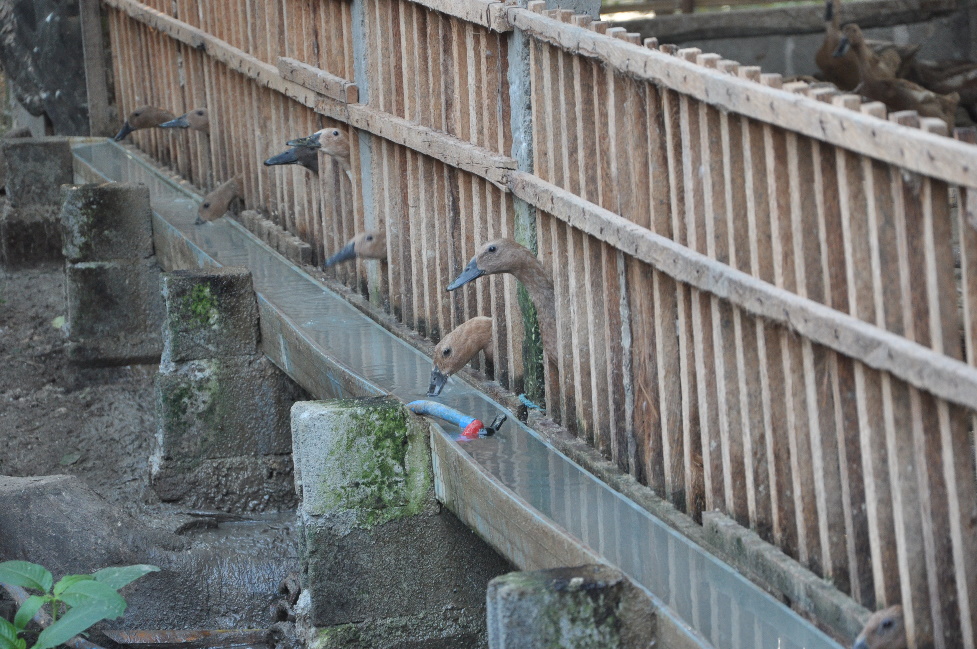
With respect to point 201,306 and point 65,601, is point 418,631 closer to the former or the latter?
point 65,601

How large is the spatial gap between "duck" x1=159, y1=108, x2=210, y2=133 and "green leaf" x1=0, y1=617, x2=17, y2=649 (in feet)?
18.8

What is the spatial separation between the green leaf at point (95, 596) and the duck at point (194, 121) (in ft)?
18.7

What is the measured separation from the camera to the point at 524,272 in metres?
5.56

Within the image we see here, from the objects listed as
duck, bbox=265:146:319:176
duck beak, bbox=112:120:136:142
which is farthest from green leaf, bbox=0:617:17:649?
duck beak, bbox=112:120:136:142

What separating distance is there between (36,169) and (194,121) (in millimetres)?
2495

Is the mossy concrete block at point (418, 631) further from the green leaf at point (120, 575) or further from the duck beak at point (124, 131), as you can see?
the duck beak at point (124, 131)

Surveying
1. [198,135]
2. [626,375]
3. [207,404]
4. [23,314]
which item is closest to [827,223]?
[626,375]

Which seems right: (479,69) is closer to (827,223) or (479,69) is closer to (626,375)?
(626,375)

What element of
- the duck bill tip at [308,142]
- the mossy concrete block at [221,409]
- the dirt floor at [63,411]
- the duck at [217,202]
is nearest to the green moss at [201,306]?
the mossy concrete block at [221,409]

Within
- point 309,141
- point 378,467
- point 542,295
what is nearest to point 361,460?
point 378,467

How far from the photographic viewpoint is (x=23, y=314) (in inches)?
441

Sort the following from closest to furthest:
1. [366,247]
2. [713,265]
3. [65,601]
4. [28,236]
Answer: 1. [713,265]
2. [65,601]
3. [366,247]
4. [28,236]

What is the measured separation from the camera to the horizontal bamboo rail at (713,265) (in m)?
3.60

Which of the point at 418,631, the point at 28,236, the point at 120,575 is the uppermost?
the point at 28,236
